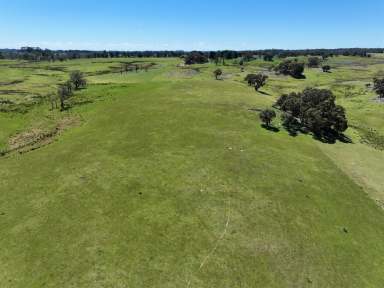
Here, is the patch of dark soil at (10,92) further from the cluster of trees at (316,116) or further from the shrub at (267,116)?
the cluster of trees at (316,116)

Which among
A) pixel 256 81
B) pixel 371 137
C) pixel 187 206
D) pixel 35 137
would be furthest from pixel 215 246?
pixel 256 81

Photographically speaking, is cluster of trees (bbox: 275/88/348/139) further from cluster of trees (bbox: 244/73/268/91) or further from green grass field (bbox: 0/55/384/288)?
cluster of trees (bbox: 244/73/268/91)

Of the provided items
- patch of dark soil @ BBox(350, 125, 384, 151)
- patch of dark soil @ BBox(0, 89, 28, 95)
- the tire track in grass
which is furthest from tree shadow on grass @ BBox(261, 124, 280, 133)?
patch of dark soil @ BBox(0, 89, 28, 95)

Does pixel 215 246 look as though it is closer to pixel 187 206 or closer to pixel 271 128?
pixel 187 206

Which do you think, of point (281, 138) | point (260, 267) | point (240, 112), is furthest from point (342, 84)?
point (260, 267)

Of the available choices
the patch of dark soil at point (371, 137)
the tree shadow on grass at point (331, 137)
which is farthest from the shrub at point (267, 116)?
the patch of dark soil at point (371, 137)

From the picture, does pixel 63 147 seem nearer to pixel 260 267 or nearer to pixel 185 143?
pixel 185 143
